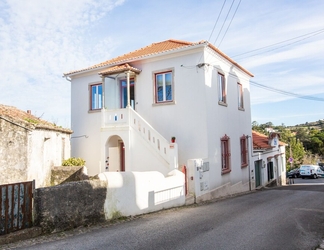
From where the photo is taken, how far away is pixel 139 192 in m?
8.62

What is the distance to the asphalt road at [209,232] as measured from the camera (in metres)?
5.83

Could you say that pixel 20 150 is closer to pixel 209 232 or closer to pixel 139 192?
pixel 139 192

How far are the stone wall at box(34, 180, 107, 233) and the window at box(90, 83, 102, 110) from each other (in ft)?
30.2

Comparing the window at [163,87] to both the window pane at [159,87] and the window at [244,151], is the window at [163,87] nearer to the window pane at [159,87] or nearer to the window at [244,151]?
the window pane at [159,87]

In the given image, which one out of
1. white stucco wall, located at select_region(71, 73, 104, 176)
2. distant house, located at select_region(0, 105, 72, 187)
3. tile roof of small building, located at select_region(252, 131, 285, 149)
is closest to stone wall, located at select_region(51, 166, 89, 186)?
distant house, located at select_region(0, 105, 72, 187)

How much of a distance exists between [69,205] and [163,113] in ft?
26.5

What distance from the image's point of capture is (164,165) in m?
12.4

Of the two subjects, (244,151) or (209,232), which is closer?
(209,232)

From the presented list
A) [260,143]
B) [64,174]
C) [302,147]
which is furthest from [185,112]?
[302,147]

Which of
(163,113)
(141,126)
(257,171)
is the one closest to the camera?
(141,126)

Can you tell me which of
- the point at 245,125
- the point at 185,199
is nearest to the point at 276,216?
the point at 185,199

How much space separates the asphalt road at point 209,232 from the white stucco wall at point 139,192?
15.3 inches

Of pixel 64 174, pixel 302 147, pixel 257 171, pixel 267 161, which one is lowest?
pixel 257 171

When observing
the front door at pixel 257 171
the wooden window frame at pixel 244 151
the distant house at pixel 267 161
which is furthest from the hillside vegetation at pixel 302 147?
the wooden window frame at pixel 244 151
